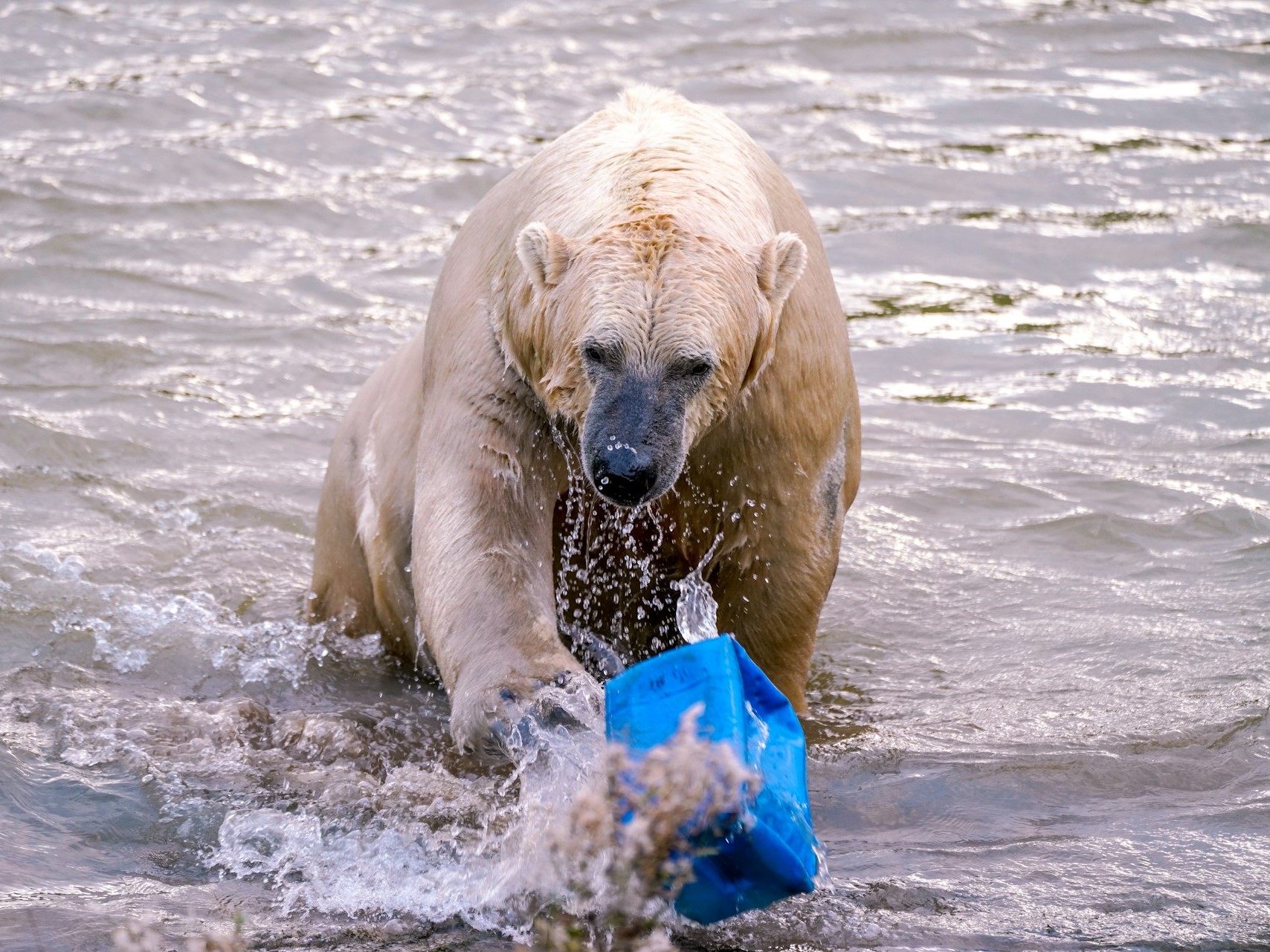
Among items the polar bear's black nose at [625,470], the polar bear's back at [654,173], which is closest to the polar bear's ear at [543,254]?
the polar bear's back at [654,173]

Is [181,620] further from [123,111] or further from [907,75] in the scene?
[907,75]

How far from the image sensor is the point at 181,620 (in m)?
6.14

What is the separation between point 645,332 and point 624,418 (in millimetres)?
220

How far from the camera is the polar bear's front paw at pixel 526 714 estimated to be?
13.1 feet

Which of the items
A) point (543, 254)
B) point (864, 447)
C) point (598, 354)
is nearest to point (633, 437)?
point (598, 354)

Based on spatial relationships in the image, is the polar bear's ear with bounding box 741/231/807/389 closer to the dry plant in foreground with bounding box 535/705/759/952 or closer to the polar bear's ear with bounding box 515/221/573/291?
the polar bear's ear with bounding box 515/221/573/291

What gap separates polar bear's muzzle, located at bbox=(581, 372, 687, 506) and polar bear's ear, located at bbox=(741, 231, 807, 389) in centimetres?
42

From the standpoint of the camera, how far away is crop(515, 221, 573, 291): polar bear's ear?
13.5ft

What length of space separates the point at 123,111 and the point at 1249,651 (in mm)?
9526

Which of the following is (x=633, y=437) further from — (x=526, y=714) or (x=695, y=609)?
(x=695, y=609)

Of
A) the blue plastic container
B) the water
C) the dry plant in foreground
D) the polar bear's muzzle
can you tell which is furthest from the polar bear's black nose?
the dry plant in foreground

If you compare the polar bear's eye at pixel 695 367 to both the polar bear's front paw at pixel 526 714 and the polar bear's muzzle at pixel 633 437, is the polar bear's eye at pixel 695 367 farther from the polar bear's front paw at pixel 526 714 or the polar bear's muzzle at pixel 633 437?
the polar bear's front paw at pixel 526 714

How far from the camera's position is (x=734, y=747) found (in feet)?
10.8

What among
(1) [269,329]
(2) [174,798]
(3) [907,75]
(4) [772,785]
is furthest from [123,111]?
(4) [772,785]
